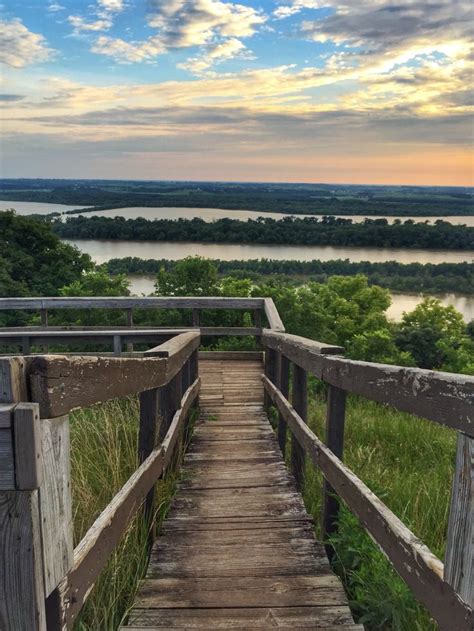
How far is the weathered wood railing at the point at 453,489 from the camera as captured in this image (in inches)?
51.9

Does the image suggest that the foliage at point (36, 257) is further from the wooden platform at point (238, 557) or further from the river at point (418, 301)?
the river at point (418, 301)

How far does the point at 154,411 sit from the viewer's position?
9.58 ft

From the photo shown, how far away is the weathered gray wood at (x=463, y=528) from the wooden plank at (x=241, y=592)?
1.22 metres

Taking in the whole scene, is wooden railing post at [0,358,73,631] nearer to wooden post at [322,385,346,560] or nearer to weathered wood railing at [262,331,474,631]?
weathered wood railing at [262,331,474,631]

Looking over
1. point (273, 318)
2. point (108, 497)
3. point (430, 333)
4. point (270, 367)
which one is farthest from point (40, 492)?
point (430, 333)

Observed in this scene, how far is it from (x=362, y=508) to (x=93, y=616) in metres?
1.22

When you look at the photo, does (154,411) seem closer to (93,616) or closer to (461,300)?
(93,616)

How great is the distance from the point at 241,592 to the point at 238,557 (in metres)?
0.32

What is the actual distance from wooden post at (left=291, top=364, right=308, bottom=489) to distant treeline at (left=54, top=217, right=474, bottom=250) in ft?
151

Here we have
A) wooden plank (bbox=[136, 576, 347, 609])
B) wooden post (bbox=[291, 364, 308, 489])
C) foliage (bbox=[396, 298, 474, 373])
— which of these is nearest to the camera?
wooden plank (bbox=[136, 576, 347, 609])

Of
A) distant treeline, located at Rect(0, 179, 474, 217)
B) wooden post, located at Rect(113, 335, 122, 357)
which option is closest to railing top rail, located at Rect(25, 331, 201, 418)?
wooden post, located at Rect(113, 335, 122, 357)

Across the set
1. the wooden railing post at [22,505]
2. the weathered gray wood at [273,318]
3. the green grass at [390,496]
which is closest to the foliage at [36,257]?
the weathered gray wood at [273,318]

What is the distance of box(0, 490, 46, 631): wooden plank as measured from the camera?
44.7 inches

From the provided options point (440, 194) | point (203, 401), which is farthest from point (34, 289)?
point (440, 194)
